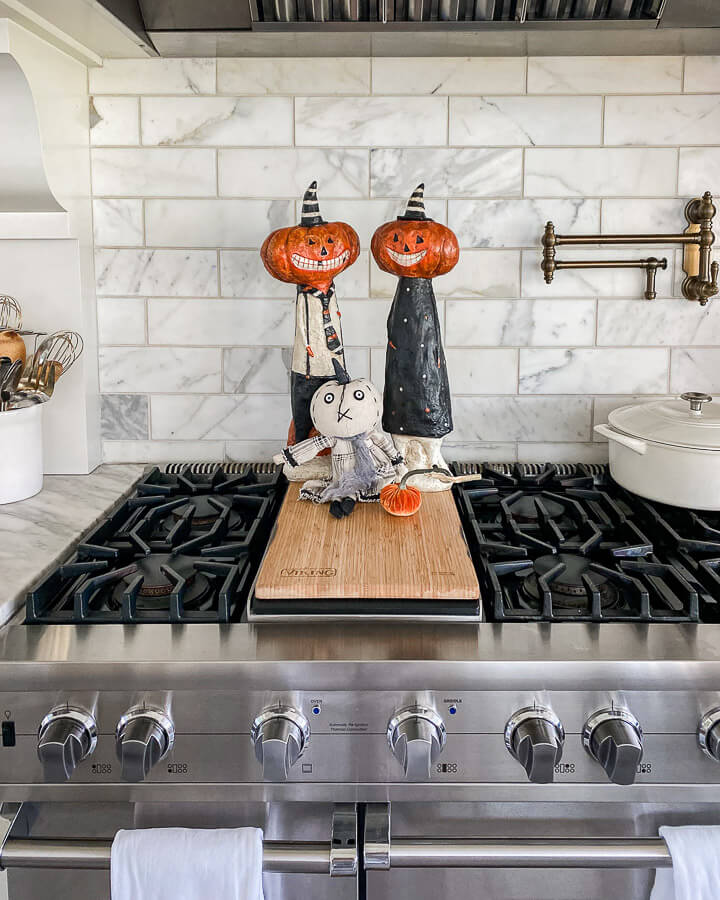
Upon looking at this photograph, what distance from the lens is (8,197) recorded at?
1517 mm

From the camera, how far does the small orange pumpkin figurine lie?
1347 millimetres

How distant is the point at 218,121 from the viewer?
166cm

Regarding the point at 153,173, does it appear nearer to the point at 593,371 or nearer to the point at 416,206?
the point at 416,206

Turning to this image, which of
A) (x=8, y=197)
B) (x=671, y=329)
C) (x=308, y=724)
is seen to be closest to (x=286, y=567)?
(x=308, y=724)

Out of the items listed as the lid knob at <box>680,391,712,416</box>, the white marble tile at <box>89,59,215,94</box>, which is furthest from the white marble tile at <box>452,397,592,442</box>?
the white marble tile at <box>89,59,215,94</box>

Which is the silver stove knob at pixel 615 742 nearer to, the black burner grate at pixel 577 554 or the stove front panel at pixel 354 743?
the stove front panel at pixel 354 743

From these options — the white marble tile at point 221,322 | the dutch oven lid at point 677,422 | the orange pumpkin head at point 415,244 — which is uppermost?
the orange pumpkin head at point 415,244

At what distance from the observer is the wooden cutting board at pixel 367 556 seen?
1.12m

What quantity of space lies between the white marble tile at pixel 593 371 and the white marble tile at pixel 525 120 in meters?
0.40

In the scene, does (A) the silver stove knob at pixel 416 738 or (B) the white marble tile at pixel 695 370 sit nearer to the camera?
(A) the silver stove knob at pixel 416 738

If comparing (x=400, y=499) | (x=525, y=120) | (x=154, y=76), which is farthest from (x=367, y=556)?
(x=154, y=76)

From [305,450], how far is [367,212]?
0.53 m

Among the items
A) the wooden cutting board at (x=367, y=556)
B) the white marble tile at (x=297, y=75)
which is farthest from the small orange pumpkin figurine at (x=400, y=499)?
the white marble tile at (x=297, y=75)

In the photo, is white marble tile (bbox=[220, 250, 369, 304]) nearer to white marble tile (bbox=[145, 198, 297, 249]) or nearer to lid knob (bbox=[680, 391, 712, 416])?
white marble tile (bbox=[145, 198, 297, 249])
